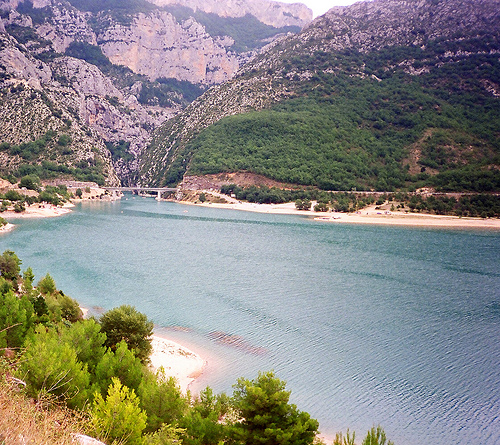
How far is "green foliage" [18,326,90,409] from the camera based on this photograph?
9.23 metres

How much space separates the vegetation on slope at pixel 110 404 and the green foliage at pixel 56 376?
18 millimetres

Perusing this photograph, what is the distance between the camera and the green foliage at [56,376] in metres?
9.23

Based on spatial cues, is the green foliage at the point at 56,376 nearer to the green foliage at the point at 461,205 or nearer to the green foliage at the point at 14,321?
the green foliage at the point at 14,321

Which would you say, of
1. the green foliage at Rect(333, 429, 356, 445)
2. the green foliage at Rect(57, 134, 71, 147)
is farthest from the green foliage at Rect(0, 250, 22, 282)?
the green foliage at Rect(57, 134, 71, 147)

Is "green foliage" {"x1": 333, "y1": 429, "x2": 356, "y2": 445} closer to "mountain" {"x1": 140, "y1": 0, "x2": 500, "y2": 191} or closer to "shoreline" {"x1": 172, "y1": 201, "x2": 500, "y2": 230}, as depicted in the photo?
"shoreline" {"x1": 172, "y1": 201, "x2": 500, "y2": 230}

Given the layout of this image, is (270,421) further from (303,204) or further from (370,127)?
(370,127)

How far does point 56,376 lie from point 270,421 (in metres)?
4.64

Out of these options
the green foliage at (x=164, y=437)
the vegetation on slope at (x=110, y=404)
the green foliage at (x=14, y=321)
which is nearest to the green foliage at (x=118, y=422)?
the vegetation on slope at (x=110, y=404)

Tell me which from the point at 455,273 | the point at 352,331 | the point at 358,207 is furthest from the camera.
Answer: the point at 358,207

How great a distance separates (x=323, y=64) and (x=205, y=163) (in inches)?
1787

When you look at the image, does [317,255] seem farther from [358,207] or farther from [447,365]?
[358,207]

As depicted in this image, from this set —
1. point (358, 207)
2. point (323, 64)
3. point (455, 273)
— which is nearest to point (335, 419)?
point (455, 273)

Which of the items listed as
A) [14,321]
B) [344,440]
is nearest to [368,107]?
[14,321]

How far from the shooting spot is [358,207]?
296ft
